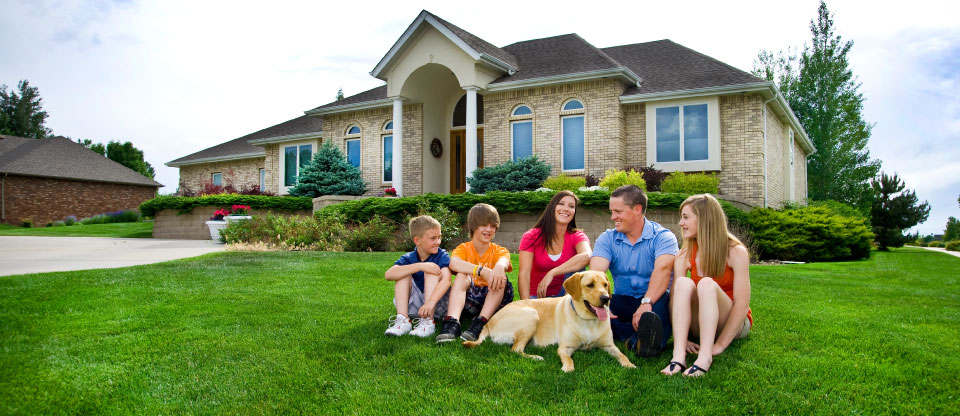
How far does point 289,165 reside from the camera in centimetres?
2436

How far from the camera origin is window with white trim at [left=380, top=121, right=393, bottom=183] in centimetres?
2086

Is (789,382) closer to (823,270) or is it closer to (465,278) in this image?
(465,278)

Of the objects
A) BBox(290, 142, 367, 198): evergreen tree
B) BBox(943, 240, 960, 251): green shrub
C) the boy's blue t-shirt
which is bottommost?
BBox(943, 240, 960, 251): green shrub

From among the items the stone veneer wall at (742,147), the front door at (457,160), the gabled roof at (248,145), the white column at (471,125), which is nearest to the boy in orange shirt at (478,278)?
the stone veneer wall at (742,147)

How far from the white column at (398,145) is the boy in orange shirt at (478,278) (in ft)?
47.0

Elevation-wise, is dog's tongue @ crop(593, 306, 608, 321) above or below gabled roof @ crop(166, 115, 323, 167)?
below

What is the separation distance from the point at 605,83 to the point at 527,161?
316cm

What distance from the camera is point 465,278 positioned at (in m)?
4.69

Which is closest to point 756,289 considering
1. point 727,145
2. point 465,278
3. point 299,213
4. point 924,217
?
point 465,278

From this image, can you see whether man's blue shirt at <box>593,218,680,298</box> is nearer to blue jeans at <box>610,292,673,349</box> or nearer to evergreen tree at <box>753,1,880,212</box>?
blue jeans at <box>610,292,673,349</box>

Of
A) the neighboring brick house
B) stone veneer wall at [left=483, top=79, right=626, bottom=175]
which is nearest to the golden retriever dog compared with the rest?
stone veneer wall at [left=483, top=79, right=626, bottom=175]

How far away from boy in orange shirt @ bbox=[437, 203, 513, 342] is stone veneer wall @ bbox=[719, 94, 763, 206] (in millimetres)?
12675

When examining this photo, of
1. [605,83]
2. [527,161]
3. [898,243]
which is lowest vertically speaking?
[898,243]

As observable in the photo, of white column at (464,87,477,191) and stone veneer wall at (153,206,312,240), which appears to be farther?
stone veneer wall at (153,206,312,240)
